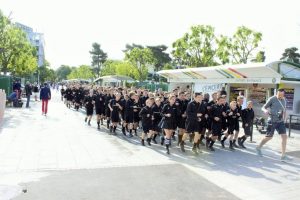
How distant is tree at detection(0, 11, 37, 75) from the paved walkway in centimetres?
2262

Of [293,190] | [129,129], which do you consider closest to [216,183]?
[293,190]

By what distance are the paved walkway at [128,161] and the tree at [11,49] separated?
2262 centimetres

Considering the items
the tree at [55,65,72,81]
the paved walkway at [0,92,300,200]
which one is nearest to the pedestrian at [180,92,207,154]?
the paved walkway at [0,92,300,200]

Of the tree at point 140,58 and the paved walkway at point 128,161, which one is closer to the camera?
the paved walkway at point 128,161

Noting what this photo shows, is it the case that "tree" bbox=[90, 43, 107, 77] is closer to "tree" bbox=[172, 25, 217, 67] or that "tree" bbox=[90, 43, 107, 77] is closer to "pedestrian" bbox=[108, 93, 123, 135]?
"tree" bbox=[172, 25, 217, 67]

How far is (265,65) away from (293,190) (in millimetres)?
11191

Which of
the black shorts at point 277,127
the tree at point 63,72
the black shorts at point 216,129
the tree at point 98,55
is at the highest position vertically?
the tree at point 98,55

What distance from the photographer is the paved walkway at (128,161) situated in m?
7.06

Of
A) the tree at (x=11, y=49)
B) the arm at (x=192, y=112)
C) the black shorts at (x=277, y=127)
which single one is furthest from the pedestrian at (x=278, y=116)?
the tree at (x=11, y=49)

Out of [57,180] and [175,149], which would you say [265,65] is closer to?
[175,149]

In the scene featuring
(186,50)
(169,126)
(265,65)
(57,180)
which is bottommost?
(57,180)

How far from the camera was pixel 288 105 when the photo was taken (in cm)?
1995

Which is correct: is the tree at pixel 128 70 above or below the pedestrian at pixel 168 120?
above

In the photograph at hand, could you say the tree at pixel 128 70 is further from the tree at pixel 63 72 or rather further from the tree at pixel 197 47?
the tree at pixel 63 72
